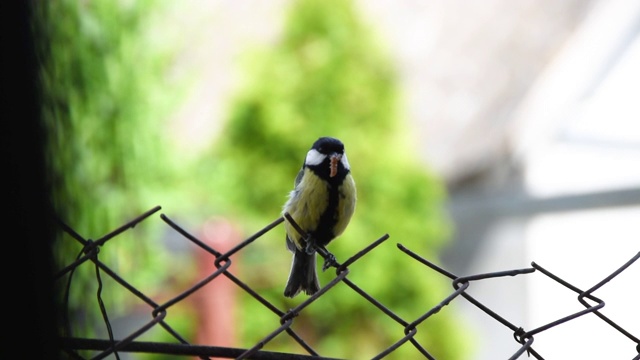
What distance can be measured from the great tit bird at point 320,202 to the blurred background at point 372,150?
0.44 metres

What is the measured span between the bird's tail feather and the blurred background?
0.44 metres

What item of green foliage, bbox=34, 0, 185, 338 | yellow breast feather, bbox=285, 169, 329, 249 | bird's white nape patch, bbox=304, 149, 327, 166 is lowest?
yellow breast feather, bbox=285, 169, 329, 249

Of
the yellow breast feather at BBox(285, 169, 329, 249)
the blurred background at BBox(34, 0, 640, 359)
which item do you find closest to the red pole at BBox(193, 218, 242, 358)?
the blurred background at BBox(34, 0, 640, 359)

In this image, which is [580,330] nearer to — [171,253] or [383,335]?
[383,335]

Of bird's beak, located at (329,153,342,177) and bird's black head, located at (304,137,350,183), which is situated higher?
bird's black head, located at (304,137,350,183)

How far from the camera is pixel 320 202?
5.17 ft

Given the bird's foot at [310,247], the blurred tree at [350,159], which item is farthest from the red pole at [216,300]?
the bird's foot at [310,247]

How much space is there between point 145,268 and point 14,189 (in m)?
2.64

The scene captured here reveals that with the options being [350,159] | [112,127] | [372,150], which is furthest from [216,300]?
[112,127]

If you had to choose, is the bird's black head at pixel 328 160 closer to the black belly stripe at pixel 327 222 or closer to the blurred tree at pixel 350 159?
the black belly stripe at pixel 327 222

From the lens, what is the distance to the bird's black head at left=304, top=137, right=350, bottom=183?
1.54 m

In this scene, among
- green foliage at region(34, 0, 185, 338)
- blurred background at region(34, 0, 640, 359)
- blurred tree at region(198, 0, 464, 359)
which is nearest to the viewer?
green foliage at region(34, 0, 185, 338)

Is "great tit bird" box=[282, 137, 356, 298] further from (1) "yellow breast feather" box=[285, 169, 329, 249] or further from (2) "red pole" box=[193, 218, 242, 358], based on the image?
(2) "red pole" box=[193, 218, 242, 358]

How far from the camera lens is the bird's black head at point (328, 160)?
154 centimetres
